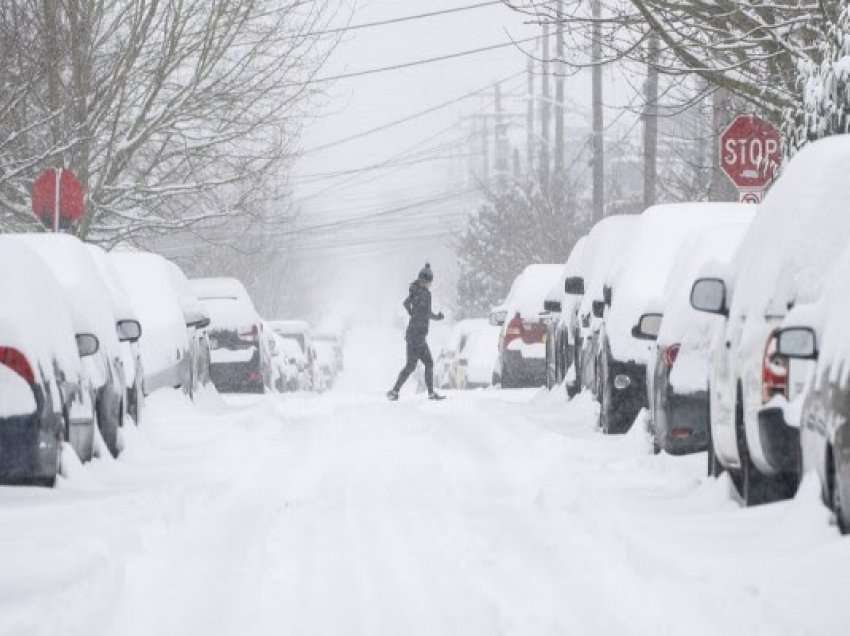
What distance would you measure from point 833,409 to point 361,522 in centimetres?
349

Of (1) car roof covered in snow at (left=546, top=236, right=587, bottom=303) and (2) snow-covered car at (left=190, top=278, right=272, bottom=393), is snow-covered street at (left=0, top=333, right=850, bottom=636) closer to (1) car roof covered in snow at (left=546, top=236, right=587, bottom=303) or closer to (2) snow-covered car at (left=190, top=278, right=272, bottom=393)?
(1) car roof covered in snow at (left=546, top=236, right=587, bottom=303)

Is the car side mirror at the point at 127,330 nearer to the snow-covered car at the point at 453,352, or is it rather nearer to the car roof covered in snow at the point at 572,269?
the car roof covered in snow at the point at 572,269

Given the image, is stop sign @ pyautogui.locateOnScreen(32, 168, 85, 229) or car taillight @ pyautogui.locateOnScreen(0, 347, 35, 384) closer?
car taillight @ pyautogui.locateOnScreen(0, 347, 35, 384)

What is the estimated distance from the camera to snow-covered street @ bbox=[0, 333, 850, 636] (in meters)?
7.05

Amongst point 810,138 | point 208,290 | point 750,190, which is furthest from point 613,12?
point 208,290

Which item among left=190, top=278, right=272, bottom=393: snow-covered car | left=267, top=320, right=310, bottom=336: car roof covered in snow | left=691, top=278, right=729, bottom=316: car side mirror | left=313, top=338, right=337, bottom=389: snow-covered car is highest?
left=691, top=278, right=729, bottom=316: car side mirror

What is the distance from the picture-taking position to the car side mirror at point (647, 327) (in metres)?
14.2

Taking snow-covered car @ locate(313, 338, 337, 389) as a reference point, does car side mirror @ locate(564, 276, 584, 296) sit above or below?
above

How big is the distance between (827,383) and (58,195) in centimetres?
1541

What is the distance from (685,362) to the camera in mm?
12781

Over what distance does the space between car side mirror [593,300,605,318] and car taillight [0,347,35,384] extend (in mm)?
7600

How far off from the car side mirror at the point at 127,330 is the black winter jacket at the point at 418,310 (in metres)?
9.40

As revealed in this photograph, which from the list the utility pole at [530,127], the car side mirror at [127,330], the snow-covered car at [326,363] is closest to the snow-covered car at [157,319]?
the car side mirror at [127,330]

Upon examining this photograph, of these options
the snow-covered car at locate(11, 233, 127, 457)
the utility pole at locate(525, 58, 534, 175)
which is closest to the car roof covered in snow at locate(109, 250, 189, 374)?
the snow-covered car at locate(11, 233, 127, 457)
